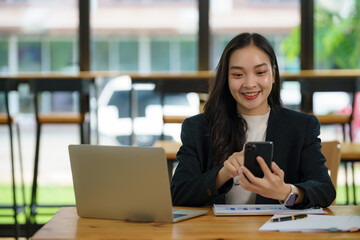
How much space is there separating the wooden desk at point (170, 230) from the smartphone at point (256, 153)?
14cm

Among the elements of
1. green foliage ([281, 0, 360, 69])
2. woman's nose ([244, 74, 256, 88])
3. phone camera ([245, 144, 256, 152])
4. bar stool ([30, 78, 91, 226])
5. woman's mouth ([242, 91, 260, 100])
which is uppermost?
green foliage ([281, 0, 360, 69])

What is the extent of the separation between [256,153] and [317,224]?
23 cm

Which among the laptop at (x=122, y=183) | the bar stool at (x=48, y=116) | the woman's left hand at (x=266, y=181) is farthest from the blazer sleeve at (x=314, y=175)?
the bar stool at (x=48, y=116)

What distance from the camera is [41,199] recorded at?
5.70m

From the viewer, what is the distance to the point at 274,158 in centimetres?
197

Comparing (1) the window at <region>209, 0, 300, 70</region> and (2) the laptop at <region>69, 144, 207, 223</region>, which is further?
(1) the window at <region>209, 0, 300, 70</region>

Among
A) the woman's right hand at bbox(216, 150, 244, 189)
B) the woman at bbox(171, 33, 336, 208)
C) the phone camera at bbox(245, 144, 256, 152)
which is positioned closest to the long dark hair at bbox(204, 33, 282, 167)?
the woman at bbox(171, 33, 336, 208)

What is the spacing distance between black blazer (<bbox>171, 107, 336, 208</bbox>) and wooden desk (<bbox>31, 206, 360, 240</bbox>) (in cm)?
25

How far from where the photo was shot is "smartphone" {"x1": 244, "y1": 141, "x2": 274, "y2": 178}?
5.03 ft

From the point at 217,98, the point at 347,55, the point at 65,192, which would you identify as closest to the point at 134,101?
the point at 65,192

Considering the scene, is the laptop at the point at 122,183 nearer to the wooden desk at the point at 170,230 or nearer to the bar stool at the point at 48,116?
the wooden desk at the point at 170,230

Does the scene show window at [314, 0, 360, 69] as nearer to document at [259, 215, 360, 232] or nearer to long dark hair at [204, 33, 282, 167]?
long dark hair at [204, 33, 282, 167]

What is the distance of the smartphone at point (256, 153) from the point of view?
1534mm

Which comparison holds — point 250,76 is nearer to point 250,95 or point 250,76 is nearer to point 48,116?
point 250,95
